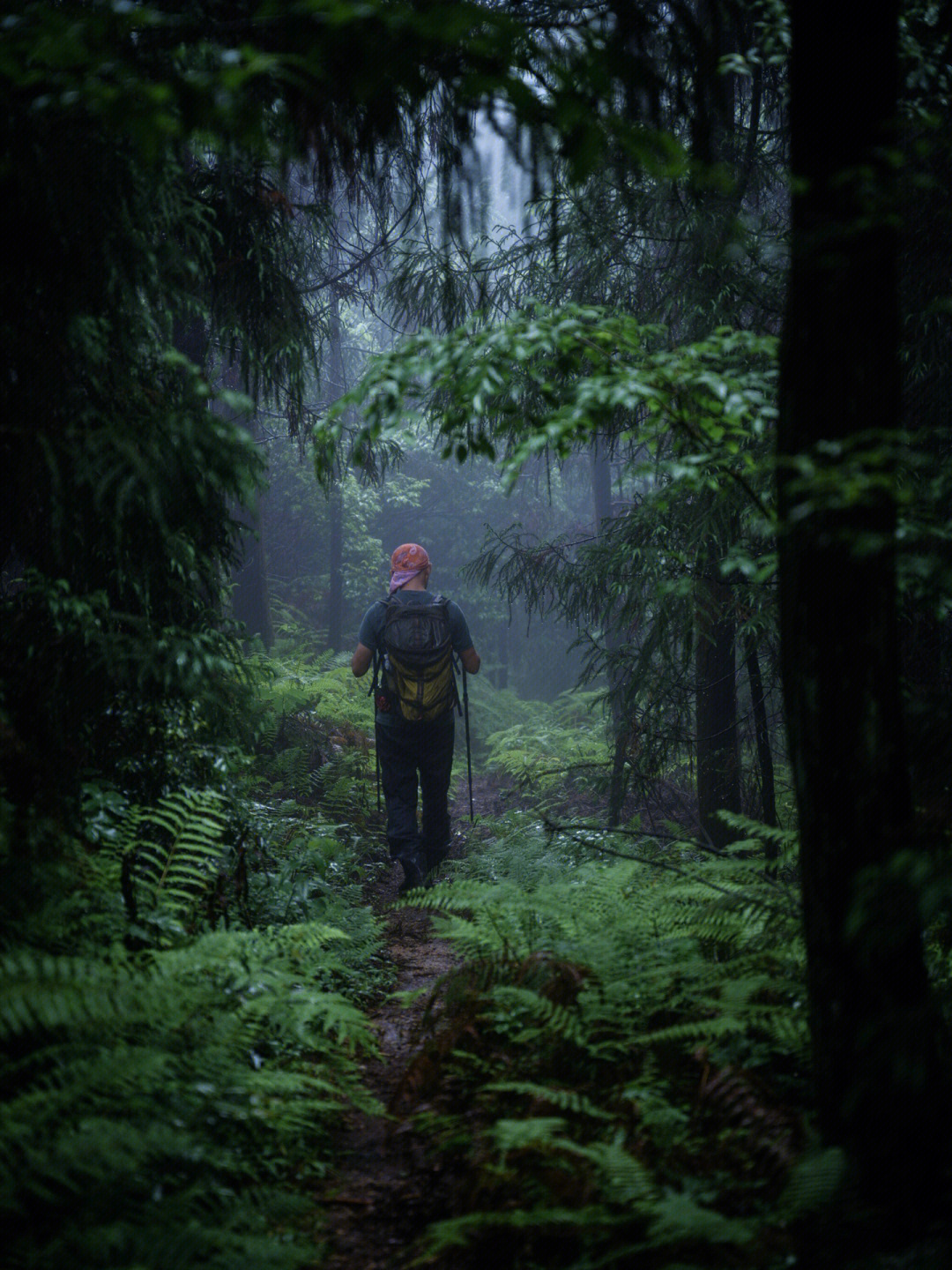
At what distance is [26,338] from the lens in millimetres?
3279

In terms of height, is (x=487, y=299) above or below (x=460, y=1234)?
above

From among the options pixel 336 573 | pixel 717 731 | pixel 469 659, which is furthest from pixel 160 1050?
pixel 336 573

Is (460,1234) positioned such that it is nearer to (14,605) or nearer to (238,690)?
(238,690)

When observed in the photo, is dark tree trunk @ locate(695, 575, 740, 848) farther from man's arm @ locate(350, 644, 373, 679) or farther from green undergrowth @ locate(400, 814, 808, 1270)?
green undergrowth @ locate(400, 814, 808, 1270)

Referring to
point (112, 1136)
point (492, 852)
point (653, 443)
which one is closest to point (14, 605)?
point (112, 1136)

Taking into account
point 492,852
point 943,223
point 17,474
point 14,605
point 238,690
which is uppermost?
point 943,223

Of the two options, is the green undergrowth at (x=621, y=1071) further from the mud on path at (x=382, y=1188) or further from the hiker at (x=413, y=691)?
the hiker at (x=413, y=691)

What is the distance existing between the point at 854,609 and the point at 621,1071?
192cm

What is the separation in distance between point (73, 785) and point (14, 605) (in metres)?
0.84

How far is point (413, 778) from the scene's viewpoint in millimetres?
7445

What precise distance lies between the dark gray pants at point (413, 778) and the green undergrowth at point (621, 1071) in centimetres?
→ 267

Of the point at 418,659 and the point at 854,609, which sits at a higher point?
the point at 854,609

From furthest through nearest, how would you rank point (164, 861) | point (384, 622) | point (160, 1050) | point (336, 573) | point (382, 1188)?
point (336, 573)
point (384, 622)
point (164, 861)
point (382, 1188)
point (160, 1050)

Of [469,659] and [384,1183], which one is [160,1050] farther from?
[469,659]
